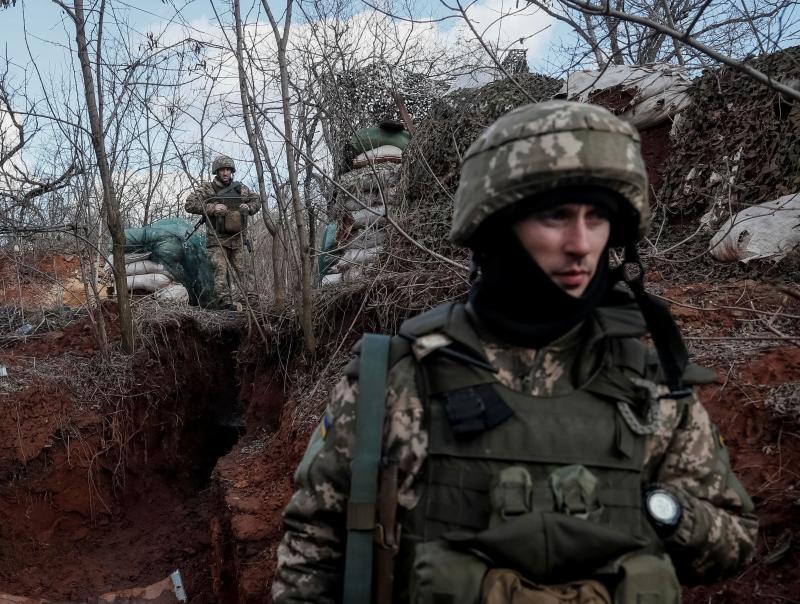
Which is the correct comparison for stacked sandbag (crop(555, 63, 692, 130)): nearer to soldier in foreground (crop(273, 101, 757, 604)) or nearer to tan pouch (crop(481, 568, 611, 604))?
soldier in foreground (crop(273, 101, 757, 604))

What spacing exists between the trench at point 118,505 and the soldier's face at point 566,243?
4430 millimetres

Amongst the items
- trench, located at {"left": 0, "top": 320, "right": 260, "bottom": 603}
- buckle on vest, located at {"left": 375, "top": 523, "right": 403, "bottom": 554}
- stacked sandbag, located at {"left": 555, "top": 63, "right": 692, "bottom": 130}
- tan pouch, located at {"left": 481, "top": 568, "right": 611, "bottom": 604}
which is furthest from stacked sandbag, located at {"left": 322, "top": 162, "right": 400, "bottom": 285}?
tan pouch, located at {"left": 481, "top": 568, "right": 611, "bottom": 604}

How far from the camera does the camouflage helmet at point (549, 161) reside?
145 centimetres

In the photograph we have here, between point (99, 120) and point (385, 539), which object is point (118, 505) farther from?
point (385, 539)

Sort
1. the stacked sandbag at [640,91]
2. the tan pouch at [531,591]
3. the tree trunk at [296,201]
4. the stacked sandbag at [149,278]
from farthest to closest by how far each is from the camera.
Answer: the stacked sandbag at [149,278]
the stacked sandbag at [640,91]
the tree trunk at [296,201]
the tan pouch at [531,591]

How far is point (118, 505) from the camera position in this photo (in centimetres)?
661

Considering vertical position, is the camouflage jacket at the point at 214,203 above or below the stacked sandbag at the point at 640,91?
below

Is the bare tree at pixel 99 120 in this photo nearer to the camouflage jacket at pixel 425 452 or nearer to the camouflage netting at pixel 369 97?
the camouflage netting at pixel 369 97

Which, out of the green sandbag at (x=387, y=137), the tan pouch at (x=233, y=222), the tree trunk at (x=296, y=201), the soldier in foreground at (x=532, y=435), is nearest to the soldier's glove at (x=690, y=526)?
the soldier in foreground at (x=532, y=435)

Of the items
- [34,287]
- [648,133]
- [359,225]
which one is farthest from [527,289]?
[34,287]

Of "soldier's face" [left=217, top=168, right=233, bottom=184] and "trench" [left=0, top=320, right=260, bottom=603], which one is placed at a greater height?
"soldier's face" [left=217, top=168, right=233, bottom=184]

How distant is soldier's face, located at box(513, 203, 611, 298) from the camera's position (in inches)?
55.9

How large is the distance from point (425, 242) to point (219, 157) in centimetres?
357

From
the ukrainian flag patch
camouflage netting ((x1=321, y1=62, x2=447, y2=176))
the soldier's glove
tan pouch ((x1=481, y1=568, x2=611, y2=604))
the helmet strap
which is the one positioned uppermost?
camouflage netting ((x1=321, y1=62, x2=447, y2=176))
